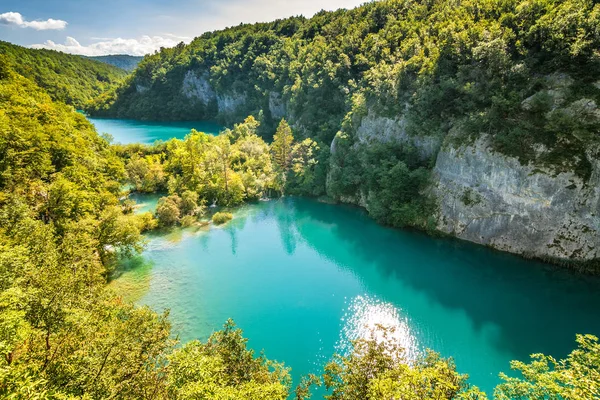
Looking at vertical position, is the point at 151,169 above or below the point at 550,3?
below

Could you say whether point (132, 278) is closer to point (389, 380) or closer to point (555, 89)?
point (389, 380)

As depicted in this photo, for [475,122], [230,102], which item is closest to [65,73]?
[230,102]

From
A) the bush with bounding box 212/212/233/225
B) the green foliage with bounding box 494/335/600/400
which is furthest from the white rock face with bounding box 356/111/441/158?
the green foliage with bounding box 494/335/600/400

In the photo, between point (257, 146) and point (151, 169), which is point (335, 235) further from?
point (151, 169)

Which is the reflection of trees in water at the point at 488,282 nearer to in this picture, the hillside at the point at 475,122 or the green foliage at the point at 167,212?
the hillside at the point at 475,122

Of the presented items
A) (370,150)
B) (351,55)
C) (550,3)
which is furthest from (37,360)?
(351,55)

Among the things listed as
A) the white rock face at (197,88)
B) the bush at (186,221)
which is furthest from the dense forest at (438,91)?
the white rock face at (197,88)

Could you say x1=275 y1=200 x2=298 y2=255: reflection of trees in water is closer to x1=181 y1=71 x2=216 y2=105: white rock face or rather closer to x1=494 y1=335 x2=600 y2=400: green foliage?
x1=494 y1=335 x2=600 y2=400: green foliage
